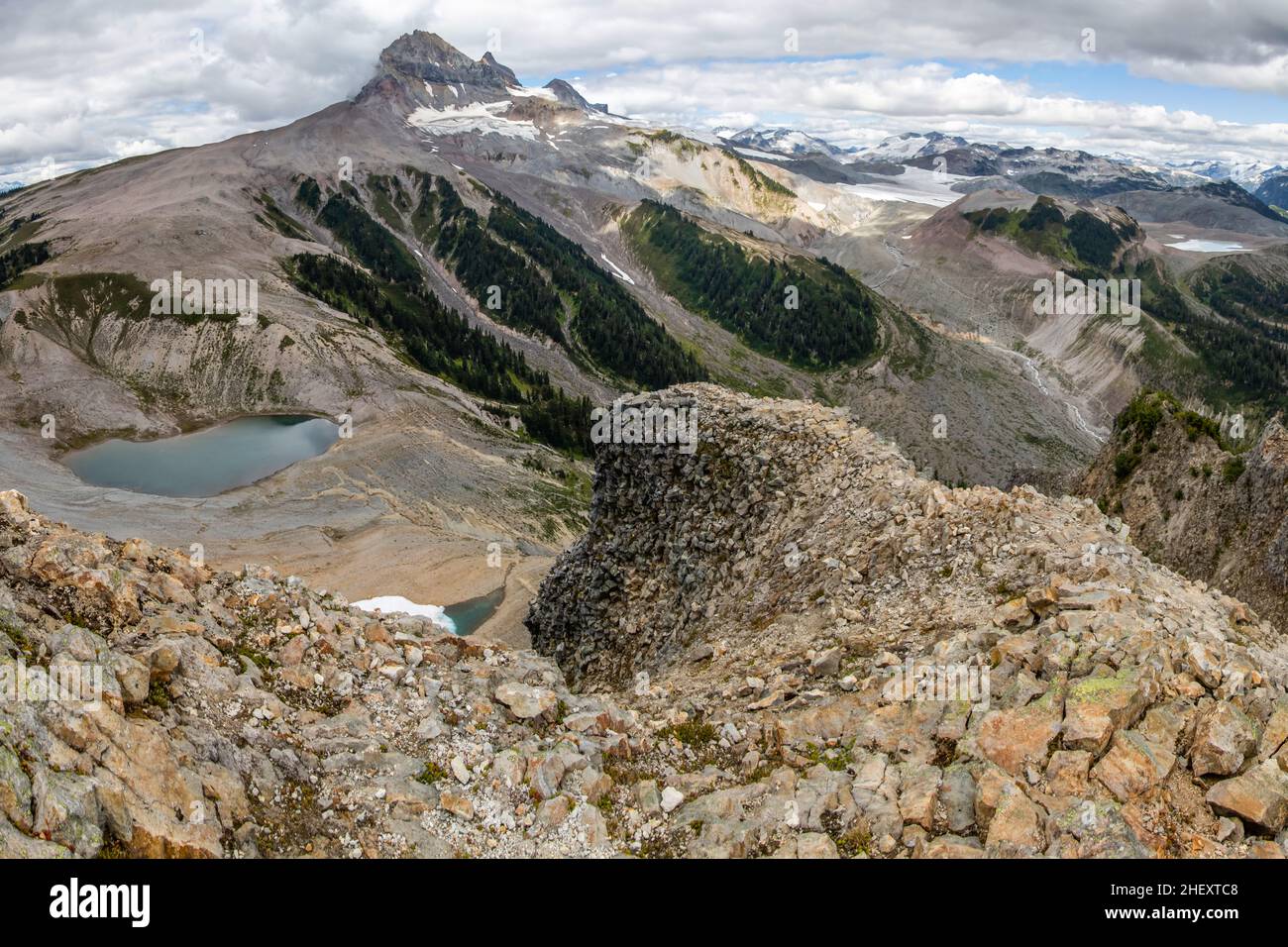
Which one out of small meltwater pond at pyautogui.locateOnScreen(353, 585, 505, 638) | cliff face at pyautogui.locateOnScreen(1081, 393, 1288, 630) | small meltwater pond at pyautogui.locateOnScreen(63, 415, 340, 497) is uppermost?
cliff face at pyautogui.locateOnScreen(1081, 393, 1288, 630)

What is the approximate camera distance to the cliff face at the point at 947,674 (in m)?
12.2

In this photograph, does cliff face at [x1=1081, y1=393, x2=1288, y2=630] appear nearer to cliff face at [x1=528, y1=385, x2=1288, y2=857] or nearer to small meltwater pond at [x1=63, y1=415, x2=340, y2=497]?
cliff face at [x1=528, y1=385, x2=1288, y2=857]

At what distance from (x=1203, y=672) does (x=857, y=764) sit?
6.78 m

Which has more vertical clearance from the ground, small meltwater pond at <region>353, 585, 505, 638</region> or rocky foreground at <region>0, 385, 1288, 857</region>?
rocky foreground at <region>0, 385, 1288, 857</region>

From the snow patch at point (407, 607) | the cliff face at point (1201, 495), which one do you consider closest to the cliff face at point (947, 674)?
the snow patch at point (407, 607)

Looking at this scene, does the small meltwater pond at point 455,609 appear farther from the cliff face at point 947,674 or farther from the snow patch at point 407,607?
the cliff face at point 947,674

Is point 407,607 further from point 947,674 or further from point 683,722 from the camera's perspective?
point 947,674

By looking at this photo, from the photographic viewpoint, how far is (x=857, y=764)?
1429 cm

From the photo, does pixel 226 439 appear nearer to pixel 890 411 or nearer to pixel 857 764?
pixel 857 764

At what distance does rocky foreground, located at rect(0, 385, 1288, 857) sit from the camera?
11.5 m

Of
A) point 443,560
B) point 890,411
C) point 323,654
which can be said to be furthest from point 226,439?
point 890,411

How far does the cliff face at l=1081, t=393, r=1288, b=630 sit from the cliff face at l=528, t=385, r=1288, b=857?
→ 2516 cm

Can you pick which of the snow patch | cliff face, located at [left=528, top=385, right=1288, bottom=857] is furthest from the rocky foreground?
the snow patch

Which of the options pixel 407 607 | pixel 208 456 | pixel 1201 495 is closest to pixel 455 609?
pixel 407 607
